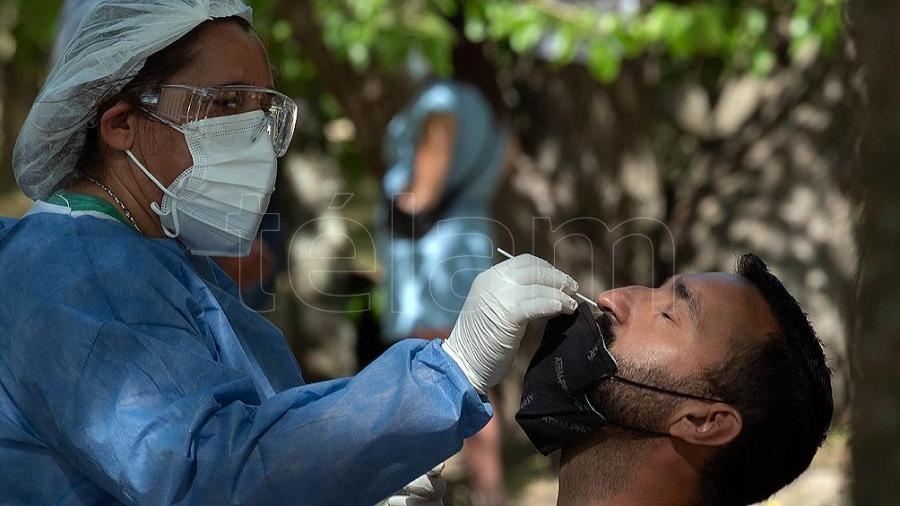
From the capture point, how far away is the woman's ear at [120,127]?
7.51ft

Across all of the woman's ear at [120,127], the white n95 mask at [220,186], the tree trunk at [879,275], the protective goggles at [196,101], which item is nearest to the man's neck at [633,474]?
the tree trunk at [879,275]

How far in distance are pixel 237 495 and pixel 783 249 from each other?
5457 mm

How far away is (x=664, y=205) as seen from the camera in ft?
24.9

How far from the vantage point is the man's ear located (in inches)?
89.2

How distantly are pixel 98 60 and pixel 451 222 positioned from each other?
120 inches

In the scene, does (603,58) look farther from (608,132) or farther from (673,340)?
(673,340)

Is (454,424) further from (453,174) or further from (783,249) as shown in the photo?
(783,249)

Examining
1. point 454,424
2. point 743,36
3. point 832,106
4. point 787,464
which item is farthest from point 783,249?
point 454,424

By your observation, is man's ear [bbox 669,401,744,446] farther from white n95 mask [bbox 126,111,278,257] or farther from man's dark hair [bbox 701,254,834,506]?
white n95 mask [bbox 126,111,278,257]

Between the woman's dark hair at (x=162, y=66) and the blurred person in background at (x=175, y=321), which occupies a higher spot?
the woman's dark hair at (x=162, y=66)

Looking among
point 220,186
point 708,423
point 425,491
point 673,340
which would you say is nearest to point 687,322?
point 673,340

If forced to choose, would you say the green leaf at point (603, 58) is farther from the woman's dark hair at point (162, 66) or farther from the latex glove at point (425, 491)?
the woman's dark hair at point (162, 66)

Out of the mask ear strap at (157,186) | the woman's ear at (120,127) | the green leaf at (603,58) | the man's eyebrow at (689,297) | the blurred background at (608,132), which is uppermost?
the woman's ear at (120,127)

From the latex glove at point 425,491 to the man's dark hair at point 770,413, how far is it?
538 millimetres
